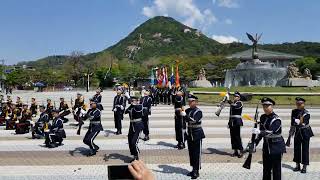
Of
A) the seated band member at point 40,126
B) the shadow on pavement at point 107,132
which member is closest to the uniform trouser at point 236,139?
the shadow on pavement at point 107,132

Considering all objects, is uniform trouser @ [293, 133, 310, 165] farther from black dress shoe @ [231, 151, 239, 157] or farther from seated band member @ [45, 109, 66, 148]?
seated band member @ [45, 109, 66, 148]

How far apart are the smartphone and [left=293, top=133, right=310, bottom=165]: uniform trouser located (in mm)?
8967

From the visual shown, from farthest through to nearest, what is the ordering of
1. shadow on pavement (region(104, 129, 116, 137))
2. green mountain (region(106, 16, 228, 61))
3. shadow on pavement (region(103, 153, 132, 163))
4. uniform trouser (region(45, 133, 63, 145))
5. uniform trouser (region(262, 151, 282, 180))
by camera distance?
green mountain (region(106, 16, 228, 61))
shadow on pavement (region(104, 129, 116, 137))
uniform trouser (region(45, 133, 63, 145))
shadow on pavement (region(103, 153, 132, 163))
uniform trouser (region(262, 151, 282, 180))

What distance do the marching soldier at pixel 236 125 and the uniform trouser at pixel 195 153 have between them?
2275mm

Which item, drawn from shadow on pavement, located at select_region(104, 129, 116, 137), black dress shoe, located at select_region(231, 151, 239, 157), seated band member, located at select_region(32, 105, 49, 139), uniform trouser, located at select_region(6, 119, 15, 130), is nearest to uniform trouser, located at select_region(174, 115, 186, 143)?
black dress shoe, located at select_region(231, 151, 239, 157)

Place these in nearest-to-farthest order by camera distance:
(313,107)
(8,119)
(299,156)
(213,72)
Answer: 1. (299,156)
2. (8,119)
3. (313,107)
4. (213,72)

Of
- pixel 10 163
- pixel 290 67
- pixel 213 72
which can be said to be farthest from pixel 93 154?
pixel 213 72

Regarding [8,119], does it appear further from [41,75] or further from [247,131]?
[41,75]

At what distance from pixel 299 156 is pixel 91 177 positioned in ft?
16.1

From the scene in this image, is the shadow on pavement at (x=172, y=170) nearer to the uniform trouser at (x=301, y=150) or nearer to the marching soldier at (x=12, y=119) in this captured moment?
the uniform trouser at (x=301, y=150)

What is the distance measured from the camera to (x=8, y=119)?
68.2 feet

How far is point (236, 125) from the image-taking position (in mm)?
13500

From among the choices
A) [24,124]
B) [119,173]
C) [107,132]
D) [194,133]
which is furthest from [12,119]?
[119,173]

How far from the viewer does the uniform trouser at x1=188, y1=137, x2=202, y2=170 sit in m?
10.9
